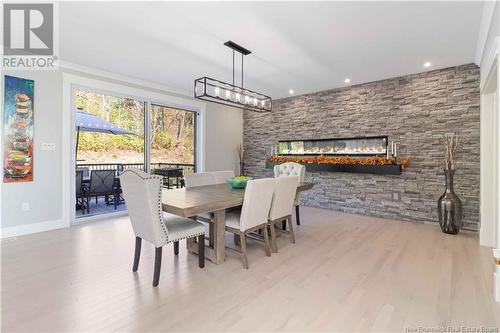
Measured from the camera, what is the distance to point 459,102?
3.97 meters

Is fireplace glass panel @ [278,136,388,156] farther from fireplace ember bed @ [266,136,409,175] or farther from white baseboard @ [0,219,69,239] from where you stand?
white baseboard @ [0,219,69,239]

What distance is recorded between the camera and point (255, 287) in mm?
2240

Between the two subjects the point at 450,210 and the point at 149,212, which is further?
the point at 450,210

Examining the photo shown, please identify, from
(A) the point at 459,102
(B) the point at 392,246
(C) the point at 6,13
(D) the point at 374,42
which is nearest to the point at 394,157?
(A) the point at 459,102

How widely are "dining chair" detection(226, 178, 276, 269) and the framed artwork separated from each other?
10.2 ft

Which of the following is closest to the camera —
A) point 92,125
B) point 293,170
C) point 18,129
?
point 18,129

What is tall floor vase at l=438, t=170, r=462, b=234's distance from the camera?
3.71m

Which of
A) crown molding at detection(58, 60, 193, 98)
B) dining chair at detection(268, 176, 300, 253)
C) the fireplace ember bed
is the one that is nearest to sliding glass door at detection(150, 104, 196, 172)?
crown molding at detection(58, 60, 193, 98)

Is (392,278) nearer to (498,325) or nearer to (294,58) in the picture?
(498,325)

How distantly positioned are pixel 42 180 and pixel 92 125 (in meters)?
1.41

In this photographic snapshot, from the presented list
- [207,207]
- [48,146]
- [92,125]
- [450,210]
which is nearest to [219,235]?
[207,207]

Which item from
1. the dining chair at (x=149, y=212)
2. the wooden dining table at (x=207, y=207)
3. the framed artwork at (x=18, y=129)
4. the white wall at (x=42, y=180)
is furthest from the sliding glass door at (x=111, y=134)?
the dining chair at (x=149, y=212)

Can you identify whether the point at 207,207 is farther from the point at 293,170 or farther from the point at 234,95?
the point at 293,170

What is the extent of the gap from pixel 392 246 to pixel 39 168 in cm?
515
